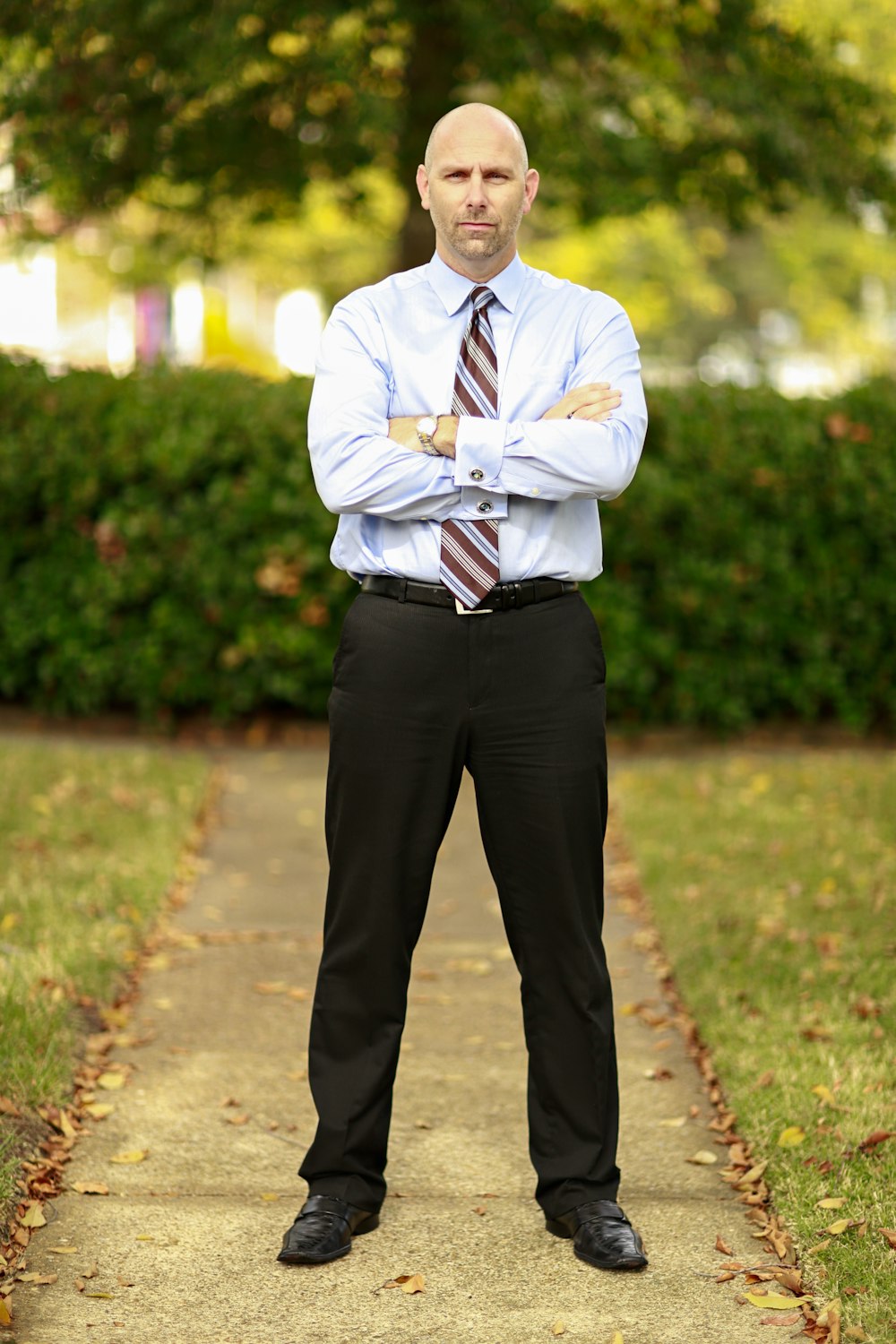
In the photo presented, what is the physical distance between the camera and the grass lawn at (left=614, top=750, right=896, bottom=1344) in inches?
146

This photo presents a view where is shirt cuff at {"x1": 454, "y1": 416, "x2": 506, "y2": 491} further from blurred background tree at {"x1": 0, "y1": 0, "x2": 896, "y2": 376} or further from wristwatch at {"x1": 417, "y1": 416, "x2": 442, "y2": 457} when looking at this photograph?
blurred background tree at {"x1": 0, "y1": 0, "x2": 896, "y2": 376}

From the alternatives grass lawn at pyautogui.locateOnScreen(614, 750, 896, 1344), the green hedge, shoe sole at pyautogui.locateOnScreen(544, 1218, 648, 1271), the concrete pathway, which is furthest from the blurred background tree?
shoe sole at pyautogui.locateOnScreen(544, 1218, 648, 1271)

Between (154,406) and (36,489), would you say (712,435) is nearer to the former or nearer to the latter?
(154,406)

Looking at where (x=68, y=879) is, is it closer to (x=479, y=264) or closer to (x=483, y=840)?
(x=483, y=840)

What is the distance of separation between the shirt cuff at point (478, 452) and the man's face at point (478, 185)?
368 mm

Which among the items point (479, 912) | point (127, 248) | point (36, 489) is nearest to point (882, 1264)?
point (479, 912)

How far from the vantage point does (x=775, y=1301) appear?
10.9ft

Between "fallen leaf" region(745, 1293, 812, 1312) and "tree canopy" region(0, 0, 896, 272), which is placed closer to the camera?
"fallen leaf" region(745, 1293, 812, 1312)

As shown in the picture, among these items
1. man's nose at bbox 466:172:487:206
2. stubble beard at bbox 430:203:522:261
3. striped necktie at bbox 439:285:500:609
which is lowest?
striped necktie at bbox 439:285:500:609

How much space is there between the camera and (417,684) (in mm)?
3459

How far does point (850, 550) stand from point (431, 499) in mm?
5847

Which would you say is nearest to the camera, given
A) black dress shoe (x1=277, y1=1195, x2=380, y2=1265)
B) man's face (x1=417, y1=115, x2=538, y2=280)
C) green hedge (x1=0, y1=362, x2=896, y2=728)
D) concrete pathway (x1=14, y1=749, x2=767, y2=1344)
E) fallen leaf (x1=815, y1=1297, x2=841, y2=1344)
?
fallen leaf (x1=815, y1=1297, x2=841, y2=1344)

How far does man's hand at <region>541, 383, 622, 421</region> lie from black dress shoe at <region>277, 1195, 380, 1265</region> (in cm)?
176

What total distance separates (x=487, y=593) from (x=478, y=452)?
0.29 meters
